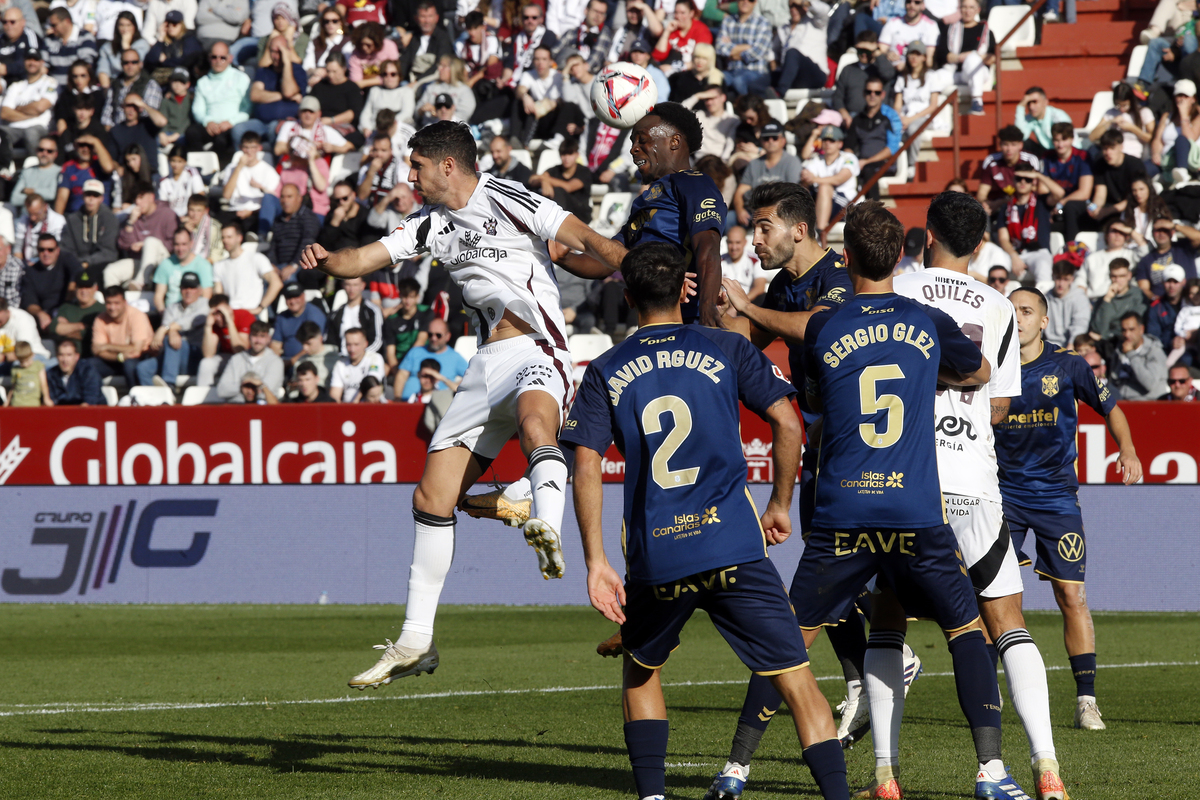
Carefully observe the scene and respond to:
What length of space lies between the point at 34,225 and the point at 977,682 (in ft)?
58.3

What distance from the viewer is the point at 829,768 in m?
5.14

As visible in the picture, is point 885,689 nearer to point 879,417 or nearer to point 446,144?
point 879,417

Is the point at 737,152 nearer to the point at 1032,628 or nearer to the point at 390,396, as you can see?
the point at 390,396

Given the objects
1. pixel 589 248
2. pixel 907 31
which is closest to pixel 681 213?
pixel 589 248

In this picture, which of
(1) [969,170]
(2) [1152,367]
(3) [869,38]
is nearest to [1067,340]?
(2) [1152,367]

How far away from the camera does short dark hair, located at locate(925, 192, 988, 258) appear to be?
243 inches

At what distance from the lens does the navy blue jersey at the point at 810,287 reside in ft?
22.3

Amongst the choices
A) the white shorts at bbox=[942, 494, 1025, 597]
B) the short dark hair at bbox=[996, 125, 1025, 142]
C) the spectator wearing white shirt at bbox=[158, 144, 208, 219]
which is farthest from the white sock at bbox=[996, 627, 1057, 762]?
the spectator wearing white shirt at bbox=[158, 144, 208, 219]

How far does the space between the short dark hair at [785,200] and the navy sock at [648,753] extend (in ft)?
7.80

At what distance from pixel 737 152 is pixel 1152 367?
6116mm

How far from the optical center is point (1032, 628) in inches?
530

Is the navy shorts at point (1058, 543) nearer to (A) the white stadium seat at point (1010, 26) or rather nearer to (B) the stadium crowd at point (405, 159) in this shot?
(B) the stadium crowd at point (405, 159)

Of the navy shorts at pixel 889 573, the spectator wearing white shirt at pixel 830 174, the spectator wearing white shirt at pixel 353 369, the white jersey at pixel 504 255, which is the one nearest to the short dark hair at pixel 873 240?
the navy shorts at pixel 889 573

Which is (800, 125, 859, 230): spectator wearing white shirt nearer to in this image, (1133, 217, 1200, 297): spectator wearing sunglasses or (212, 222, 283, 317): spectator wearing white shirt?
(1133, 217, 1200, 297): spectator wearing sunglasses
